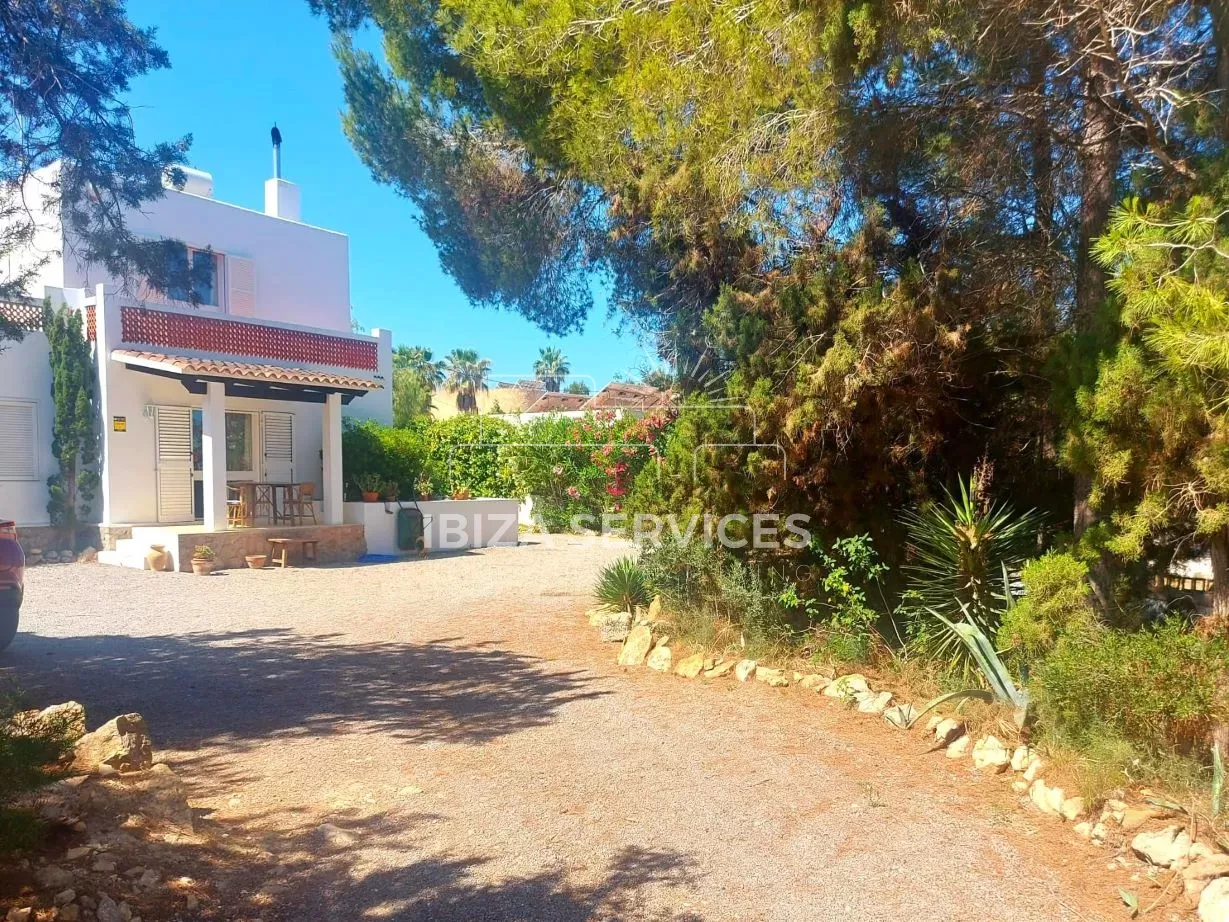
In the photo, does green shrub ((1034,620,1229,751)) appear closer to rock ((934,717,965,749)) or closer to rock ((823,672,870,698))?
rock ((934,717,965,749))

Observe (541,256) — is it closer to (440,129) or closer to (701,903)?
(440,129)

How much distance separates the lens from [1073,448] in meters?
5.70

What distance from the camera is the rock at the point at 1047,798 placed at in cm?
477

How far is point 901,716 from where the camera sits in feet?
20.9

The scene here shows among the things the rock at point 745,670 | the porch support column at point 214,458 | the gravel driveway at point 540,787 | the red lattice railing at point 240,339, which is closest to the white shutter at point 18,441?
the red lattice railing at point 240,339

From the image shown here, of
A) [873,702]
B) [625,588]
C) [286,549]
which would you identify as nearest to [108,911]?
[873,702]

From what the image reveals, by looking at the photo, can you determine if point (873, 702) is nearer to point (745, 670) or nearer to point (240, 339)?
point (745, 670)

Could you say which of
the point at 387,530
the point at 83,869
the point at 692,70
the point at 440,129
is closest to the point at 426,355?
the point at 387,530

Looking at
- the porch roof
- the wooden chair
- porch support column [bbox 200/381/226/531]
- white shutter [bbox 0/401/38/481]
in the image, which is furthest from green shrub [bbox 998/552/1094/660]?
white shutter [bbox 0/401/38/481]

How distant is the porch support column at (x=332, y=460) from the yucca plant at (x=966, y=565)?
12.0m

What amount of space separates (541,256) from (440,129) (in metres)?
2.05

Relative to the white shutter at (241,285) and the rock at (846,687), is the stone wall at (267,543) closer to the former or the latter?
the white shutter at (241,285)

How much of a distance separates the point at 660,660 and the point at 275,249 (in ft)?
54.2

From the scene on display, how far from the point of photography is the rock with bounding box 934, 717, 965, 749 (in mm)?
5902
